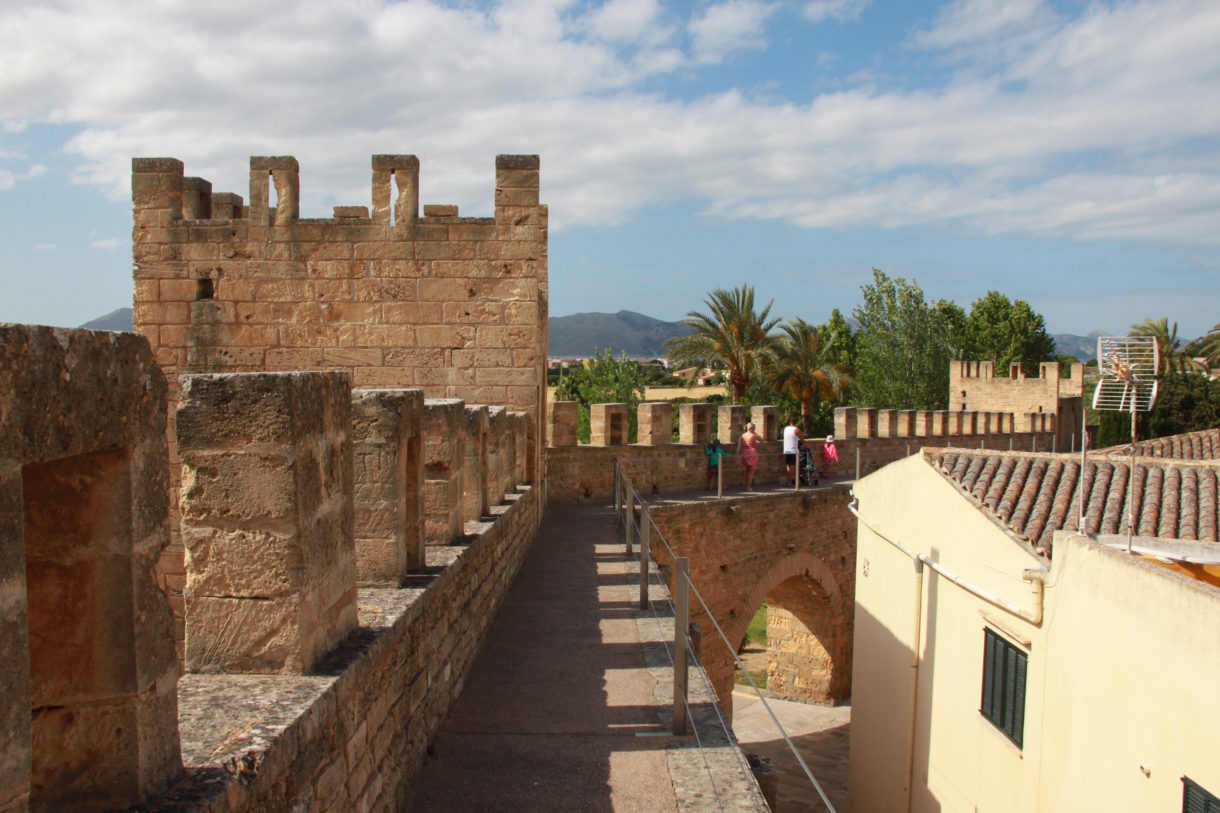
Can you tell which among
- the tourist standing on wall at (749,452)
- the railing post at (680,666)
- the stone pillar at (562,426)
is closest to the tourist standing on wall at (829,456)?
the tourist standing on wall at (749,452)

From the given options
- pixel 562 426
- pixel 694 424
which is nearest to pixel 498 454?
pixel 562 426

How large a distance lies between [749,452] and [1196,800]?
10523 millimetres

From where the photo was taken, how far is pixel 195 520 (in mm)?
2727

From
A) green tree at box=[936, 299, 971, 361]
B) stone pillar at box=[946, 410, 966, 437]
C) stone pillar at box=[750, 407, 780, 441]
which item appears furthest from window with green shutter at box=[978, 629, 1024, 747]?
green tree at box=[936, 299, 971, 361]

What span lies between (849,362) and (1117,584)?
35.1m

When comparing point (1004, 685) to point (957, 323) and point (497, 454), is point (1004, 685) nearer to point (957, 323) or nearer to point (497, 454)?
point (497, 454)

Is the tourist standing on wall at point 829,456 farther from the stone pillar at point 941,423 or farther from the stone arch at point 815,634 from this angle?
the stone pillar at point 941,423

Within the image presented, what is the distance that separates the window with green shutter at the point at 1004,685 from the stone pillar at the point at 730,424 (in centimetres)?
845

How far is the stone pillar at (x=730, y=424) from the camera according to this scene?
15359mm

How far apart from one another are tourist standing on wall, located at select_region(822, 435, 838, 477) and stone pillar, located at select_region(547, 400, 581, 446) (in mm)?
5563

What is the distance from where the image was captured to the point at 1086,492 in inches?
318

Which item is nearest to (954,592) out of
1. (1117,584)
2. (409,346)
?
(1117,584)

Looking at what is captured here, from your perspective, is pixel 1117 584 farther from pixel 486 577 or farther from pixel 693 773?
pixel 486 577

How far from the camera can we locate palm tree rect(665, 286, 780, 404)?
24.5m
